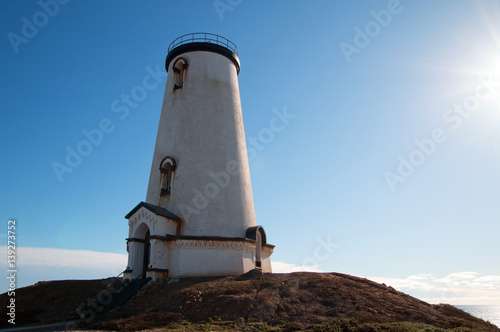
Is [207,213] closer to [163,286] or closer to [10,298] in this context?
[163,286]

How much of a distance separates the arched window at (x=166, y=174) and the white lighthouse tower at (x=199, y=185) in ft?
0.18

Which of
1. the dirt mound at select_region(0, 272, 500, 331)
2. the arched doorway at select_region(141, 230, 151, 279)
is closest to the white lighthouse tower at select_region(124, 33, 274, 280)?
the arched doorway at select_region(141, 230, 151, 279)

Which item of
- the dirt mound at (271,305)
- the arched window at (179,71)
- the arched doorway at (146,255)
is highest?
the arched window at (179,71)

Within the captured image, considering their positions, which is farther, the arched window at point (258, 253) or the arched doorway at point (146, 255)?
the arched window at point (258, 253)

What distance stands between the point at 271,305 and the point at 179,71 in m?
15.1

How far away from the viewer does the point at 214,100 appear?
20.0 metres

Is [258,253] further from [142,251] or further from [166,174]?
[166,174]

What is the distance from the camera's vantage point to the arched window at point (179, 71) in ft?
67.8

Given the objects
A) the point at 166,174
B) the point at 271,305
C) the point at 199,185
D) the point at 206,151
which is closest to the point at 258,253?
the point at 199,185

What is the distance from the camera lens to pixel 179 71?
2102 centimetres

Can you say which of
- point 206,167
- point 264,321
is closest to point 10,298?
point 206,167

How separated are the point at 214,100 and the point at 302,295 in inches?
481

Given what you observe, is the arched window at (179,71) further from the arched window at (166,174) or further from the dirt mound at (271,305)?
the dirt mound at (271,305)

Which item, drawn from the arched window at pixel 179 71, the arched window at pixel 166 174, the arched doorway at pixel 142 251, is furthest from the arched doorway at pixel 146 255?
the arched window at pixel 179 71
